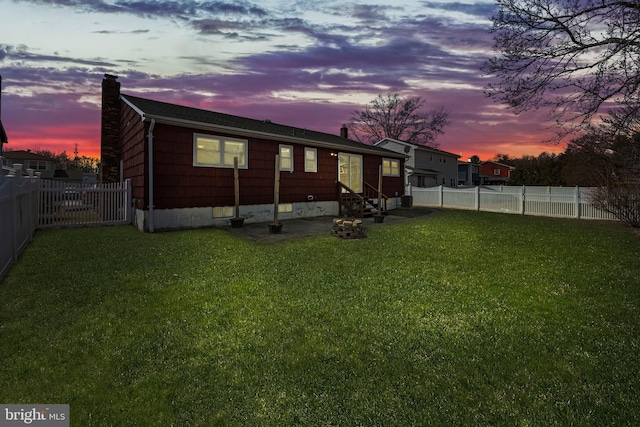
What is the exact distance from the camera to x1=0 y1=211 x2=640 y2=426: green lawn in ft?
8.82

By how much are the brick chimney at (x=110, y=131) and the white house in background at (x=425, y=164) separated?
23747 mm

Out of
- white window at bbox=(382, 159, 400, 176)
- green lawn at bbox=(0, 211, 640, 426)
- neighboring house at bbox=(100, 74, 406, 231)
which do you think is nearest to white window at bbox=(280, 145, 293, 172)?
neighboring house at bbox=(100, 74, 406, 231)

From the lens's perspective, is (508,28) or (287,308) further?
(508,28)

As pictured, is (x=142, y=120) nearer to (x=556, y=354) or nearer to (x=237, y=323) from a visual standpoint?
(x=237, y=323)

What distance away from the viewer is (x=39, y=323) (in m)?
4.11

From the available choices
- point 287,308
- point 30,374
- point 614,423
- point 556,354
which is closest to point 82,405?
point 30,374

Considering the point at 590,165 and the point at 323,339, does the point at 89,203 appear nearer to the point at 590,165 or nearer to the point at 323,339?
the point at 323,339

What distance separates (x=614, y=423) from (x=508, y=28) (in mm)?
10964

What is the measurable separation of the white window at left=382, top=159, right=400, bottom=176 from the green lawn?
43.8ft

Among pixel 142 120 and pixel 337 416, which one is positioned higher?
pixel 142 120

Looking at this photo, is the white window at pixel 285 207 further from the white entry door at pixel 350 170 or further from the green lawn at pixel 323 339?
the green lawn at pixel 323 339

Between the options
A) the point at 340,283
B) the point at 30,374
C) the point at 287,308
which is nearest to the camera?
the point at 30,374

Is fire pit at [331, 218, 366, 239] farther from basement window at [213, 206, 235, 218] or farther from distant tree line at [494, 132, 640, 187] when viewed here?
distant tree line at [494, 132, 640, 187]

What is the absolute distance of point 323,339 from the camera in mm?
3801
